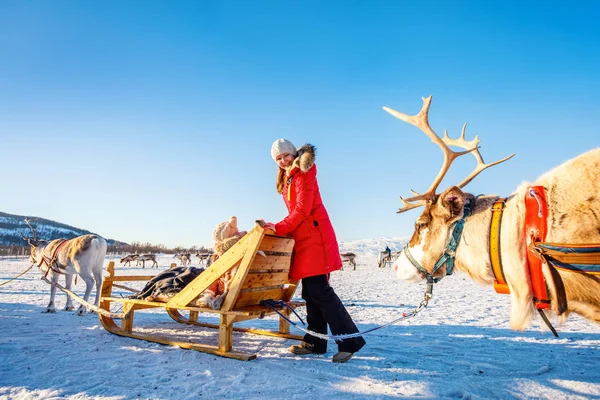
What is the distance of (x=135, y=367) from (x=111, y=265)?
213 centimetres

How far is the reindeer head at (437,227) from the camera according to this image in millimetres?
2414

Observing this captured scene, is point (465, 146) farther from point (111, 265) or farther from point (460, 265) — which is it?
point (111, 265)

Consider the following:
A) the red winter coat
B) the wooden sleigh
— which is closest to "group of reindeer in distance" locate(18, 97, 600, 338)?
the red winter coat

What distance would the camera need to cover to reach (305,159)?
373 centimetres

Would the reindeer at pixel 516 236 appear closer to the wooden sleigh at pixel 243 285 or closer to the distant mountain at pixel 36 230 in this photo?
the wooden sleigh at pixel 243 285

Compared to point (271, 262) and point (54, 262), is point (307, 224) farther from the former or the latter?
point (54, 262)

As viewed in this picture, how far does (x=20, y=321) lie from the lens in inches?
234

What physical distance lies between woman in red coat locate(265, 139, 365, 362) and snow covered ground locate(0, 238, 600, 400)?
418mm

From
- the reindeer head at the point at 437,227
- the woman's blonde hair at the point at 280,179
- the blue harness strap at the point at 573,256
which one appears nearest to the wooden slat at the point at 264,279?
the woman's blonde hair at the point at 280,179

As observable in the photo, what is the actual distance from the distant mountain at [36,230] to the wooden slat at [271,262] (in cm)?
10835

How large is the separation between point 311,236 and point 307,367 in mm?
1269

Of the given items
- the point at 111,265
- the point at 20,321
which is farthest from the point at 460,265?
the point at 20,321

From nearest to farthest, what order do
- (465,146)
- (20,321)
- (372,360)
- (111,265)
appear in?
(465,146) → (372,360) → (111,265) → (20,321)

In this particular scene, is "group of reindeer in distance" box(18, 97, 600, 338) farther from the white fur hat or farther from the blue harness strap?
the white fur hat
